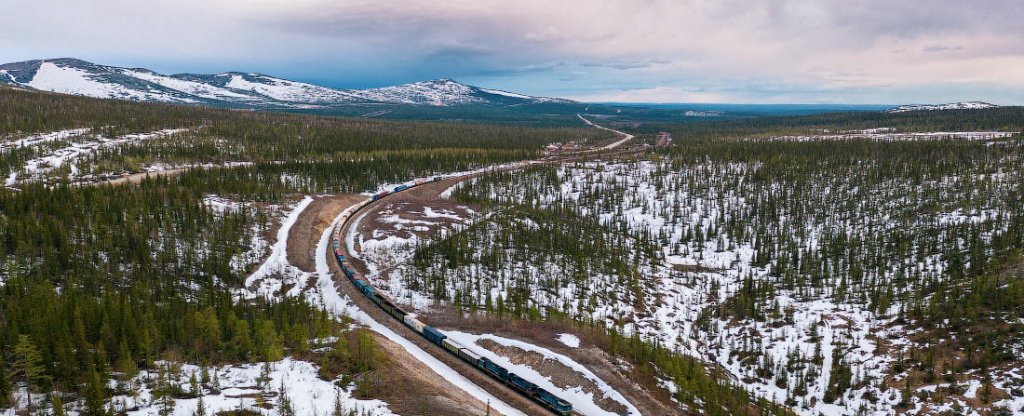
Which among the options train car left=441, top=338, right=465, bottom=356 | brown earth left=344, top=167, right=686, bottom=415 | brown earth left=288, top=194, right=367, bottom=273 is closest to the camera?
brown earth left=344, top=167, right=686, bottom=415

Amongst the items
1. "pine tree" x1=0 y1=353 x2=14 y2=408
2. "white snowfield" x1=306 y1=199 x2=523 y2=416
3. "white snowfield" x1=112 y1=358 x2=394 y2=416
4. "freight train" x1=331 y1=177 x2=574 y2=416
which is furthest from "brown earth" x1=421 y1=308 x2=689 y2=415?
"pine tree" x1=0 y1=353 x2=14 y2=408

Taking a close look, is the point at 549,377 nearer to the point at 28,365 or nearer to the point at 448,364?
the point at 448,364

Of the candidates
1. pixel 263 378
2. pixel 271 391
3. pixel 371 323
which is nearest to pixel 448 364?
pixel 371 323

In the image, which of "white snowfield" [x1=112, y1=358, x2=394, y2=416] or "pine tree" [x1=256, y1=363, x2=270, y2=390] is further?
"pine tree" [x1=256, y1=363, x2=270, y2=390]

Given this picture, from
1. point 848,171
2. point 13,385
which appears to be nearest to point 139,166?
point 13,385

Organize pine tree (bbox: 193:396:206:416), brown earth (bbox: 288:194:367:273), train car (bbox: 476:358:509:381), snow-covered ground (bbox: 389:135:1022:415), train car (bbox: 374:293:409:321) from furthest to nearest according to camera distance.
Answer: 1. brown earth (bbox: 288:194:367:273)
2. train car (bbox: 374:293:409:321)
3. snow-covered ground (bbox: 389:135:1022:415)
4. train car (bbox: 476:358:509:381)
5. pine tree (bbox: 193:396:206:416)

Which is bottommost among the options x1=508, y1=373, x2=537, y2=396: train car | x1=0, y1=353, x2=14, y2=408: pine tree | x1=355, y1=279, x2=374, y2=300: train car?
x1=508, y1=373, x2=537, y2=396: train car

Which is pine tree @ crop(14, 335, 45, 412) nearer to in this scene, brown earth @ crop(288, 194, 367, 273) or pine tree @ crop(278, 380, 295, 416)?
pine tree @ crop(278, 380, 295, 416)
